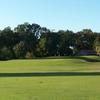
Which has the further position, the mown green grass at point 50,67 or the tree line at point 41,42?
the tree line at point 41,42

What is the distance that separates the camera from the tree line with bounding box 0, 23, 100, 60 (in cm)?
10112

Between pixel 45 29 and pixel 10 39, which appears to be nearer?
pixel 10 39

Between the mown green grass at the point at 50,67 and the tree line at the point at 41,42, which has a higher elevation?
the tree line at the point at 41,42

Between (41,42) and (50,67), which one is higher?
(41,42)

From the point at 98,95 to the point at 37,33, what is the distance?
112 meters

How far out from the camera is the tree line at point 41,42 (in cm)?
10112

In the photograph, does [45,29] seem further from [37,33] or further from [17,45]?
[17,45]

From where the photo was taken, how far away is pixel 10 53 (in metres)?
99.4

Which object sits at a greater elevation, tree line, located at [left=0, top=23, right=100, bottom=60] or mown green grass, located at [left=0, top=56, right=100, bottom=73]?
tree line, located at [left=0, top=23, right=100, bottom=60]

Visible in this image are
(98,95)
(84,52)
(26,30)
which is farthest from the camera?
(26,30)

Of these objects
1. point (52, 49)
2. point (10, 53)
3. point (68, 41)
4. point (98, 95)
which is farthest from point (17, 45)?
point (98, 95)

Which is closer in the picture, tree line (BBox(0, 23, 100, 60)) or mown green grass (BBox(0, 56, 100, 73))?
mown green grass (BBox(0, 56, 100, 73))

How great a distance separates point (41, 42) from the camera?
351ft

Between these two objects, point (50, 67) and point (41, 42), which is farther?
point (41, 42)
